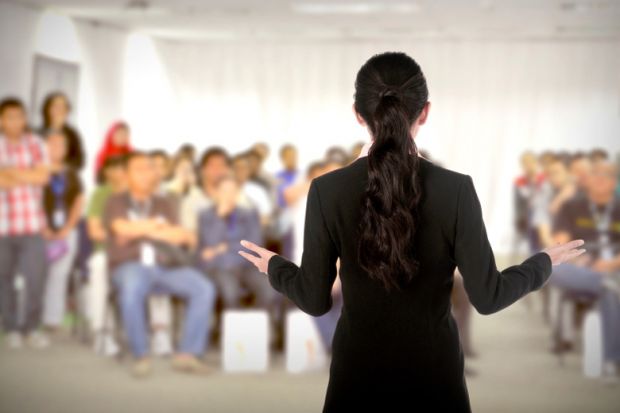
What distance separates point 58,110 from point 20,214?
62 centimetres

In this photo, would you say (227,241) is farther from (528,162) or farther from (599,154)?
(599,154)

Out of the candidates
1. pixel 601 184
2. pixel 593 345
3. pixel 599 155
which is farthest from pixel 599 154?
pixel 593 345

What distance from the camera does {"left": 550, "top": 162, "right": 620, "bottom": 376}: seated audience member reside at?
357 centimetres

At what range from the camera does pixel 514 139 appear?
181 inches

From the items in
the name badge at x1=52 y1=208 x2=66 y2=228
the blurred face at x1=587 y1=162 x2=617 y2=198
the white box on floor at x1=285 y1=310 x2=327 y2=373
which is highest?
the blurred face at x1=587 y1=162 x2=617 y2=198

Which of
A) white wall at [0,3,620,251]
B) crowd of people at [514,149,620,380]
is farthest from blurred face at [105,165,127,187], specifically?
crowd of people at [514,149,620,380]

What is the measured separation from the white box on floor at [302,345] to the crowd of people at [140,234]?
7cm

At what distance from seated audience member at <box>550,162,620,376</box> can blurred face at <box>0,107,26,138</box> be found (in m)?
2.66

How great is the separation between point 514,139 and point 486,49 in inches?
22.3

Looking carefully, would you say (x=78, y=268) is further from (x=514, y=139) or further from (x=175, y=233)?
(x=514, y=139)

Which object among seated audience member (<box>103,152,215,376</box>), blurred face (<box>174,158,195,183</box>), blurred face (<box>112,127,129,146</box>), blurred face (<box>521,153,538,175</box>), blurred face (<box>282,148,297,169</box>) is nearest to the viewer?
seated audience member (<box>103,152,215,376</box>)

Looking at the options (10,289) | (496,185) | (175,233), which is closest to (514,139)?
(496,185)

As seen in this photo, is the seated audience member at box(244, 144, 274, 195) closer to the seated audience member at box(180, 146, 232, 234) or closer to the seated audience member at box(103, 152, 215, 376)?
the seated audience member at box(180, 146, 232, 234)

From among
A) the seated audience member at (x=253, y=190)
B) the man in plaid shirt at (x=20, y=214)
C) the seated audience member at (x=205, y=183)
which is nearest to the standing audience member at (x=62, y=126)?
the man in plaid shirt at (x=20, y=214)
